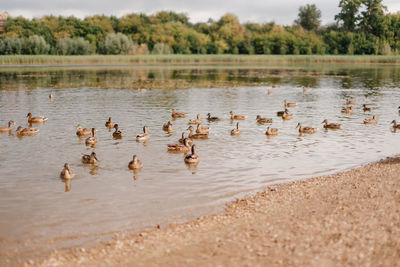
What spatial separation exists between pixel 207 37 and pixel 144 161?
11679cm

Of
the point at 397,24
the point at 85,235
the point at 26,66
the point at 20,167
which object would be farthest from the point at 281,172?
the point at 397,24

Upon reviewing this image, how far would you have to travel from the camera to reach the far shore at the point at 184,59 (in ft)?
253

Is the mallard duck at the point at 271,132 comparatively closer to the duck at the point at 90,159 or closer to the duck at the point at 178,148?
the duck at the point at 178,148

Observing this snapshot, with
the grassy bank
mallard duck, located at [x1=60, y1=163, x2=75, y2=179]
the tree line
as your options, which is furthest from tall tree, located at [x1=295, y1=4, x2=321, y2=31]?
mallard duck, located at [x1=60, y1=163, x2=75, y2=179]

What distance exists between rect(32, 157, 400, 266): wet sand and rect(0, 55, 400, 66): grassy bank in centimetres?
7439

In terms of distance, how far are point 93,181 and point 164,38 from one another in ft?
354

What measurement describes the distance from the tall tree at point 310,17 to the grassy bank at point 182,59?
67296 millimetres

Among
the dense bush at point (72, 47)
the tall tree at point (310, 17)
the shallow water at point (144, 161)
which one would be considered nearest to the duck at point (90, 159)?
the shallow water at point (144, 161)

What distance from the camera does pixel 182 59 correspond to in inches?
3514

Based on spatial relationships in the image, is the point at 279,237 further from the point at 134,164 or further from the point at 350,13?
the point at 350,13

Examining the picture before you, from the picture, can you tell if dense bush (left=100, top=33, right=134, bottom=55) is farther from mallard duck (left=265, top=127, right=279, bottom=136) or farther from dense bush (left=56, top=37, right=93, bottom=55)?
mallard duck (left=265, top=127, right=279, bottom=136)

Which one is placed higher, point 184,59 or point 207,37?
point 207,37

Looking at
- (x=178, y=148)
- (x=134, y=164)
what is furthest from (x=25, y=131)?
(x=134, y=164)

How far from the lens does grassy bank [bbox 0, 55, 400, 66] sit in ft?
253
